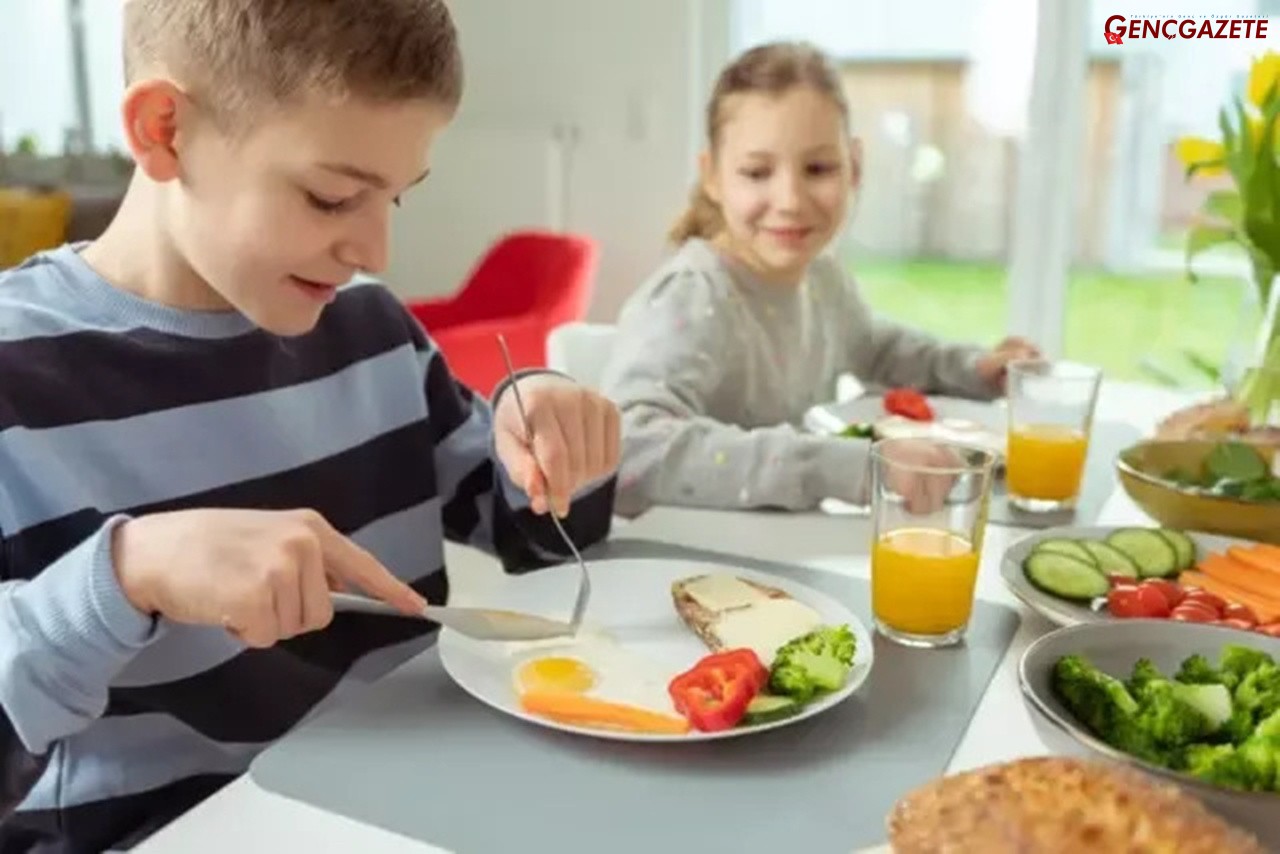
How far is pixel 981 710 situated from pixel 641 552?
380mm

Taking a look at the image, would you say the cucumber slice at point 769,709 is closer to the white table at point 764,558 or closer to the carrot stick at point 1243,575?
the white table at point 764,558

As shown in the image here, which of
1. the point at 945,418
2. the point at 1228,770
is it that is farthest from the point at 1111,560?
the point at 945,418

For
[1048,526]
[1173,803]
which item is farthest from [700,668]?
[1048,526]

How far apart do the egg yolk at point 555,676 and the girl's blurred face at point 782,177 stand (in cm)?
100

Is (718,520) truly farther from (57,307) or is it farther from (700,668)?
(57,307)

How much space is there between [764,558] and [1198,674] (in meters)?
0.42

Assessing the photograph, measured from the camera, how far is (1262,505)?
44.0 inches

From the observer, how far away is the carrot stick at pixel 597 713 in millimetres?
796

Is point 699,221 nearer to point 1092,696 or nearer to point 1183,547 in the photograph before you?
point 1183,547

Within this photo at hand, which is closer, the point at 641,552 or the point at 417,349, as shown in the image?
the point at 641,552

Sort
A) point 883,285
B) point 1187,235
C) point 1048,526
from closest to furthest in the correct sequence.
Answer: point 1048,526 < point 1187,235 < point 883,285

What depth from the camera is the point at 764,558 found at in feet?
3.76

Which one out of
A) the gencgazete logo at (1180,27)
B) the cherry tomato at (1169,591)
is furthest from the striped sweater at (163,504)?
the gencgazete logo at (1180,27)

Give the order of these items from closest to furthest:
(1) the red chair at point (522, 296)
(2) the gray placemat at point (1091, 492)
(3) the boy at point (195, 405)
Result: 1. (3) the boy at point (195, 405)
2. (2) the gray placemat at point (1091, 492)
3. (1) the red chair at point (522, 296)
